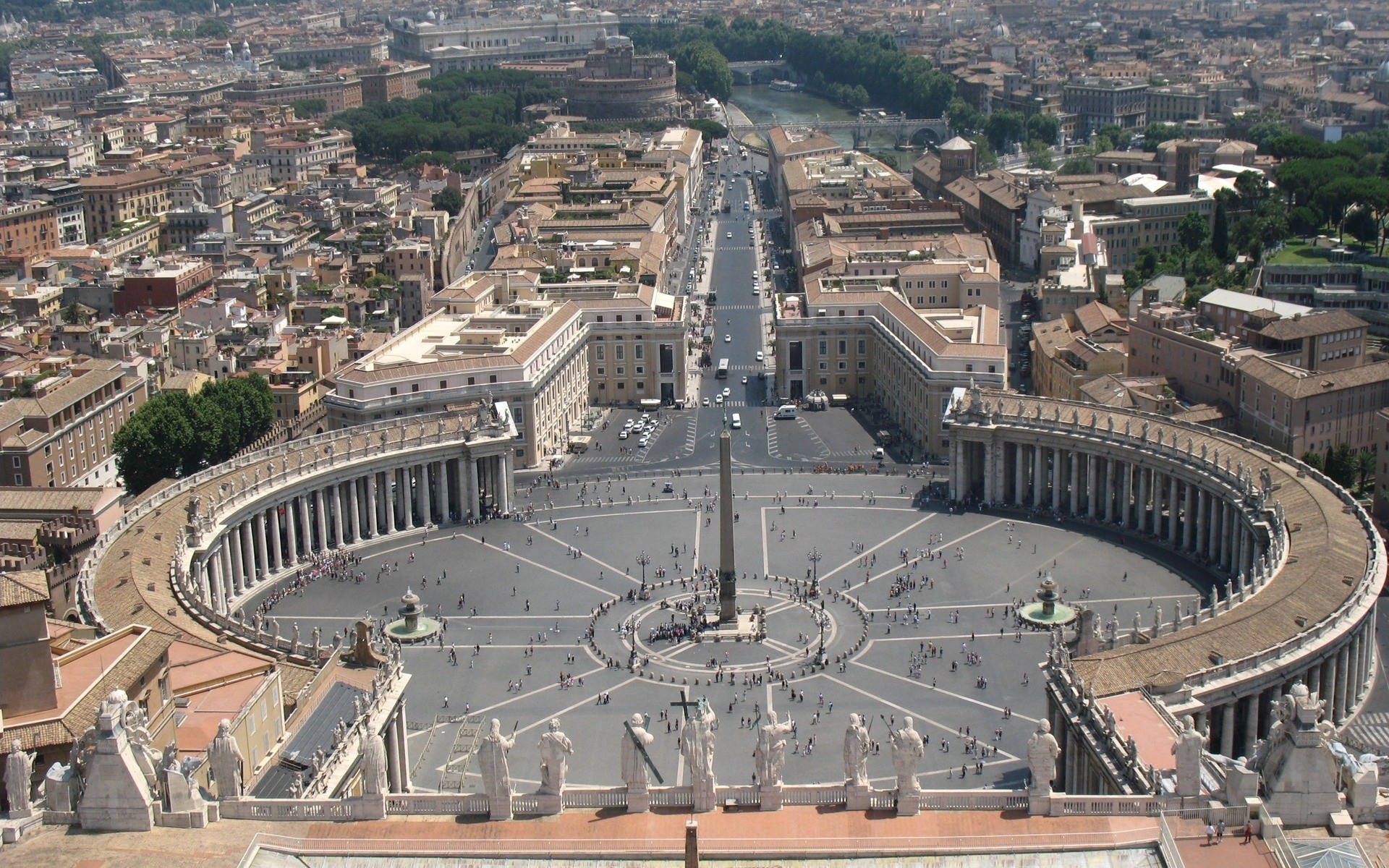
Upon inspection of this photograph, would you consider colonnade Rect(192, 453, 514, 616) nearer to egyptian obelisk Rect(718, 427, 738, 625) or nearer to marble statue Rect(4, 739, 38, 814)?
egyptian obelisk Rect(718, 427, 738, 625)

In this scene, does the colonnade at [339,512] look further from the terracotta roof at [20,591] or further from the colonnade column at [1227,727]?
the colonnade column at [1227,727]

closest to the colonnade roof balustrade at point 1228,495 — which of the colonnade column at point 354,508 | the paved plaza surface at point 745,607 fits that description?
the paved plaza surface at point 745,607

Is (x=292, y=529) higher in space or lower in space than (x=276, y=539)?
higher

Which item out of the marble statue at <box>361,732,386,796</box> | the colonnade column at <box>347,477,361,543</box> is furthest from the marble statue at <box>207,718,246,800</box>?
the colonnade column at <box>347,477,361,543</box>

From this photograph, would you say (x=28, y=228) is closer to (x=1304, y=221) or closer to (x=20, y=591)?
(x=1304, y=221)

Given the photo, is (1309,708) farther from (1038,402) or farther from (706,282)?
(706,282)

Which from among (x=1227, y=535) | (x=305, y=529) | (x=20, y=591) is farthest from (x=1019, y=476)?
(x=20, y=591)
